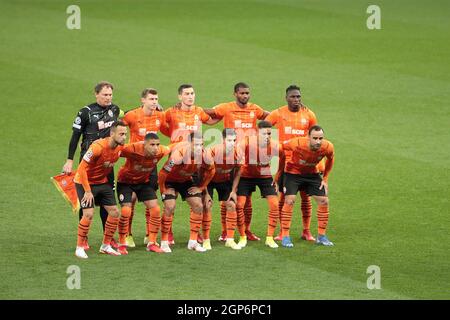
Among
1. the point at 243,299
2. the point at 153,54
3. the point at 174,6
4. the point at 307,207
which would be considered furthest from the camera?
Answer: the point at 174,6

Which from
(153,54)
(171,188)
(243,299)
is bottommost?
(243,299)

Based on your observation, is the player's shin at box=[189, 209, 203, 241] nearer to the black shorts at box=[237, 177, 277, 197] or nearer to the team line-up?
the team line-up

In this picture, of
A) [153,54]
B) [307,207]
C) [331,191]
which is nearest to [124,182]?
[307,207]

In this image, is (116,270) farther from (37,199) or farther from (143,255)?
(37,199)

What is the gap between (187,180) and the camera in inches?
583

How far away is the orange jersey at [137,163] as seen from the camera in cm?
1430

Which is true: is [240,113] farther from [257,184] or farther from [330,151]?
[330,151]

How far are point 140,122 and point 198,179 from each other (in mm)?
1159

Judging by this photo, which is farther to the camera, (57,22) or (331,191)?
(57,22)

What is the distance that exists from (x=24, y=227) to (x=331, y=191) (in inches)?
208

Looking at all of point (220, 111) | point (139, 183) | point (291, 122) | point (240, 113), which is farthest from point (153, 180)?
point (291, 122)

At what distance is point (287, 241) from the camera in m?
14.9

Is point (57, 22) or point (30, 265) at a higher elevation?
point (57, 22)

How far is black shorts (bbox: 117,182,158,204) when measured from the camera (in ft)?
47.7
